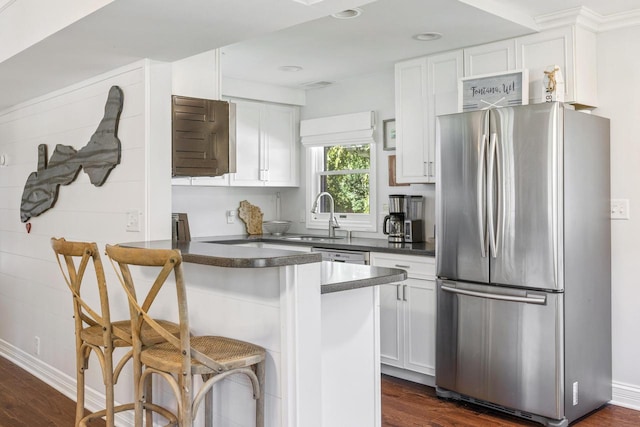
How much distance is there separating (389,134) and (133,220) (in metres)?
2.42

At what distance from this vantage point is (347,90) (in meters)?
5.28

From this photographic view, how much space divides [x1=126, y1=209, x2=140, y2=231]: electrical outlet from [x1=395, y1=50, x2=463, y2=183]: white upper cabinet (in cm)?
203

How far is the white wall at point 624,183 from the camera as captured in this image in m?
3.56

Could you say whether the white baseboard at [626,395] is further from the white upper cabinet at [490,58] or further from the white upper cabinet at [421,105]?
the white upper cabinet at [490,58]

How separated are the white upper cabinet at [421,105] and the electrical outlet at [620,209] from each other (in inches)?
44.9

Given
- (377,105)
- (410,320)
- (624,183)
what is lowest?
(410,320)

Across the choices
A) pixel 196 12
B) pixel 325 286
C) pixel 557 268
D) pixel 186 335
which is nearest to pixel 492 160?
pixel 557 268

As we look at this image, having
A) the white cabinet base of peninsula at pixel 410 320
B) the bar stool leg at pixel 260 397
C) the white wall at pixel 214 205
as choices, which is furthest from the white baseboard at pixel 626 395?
the white wall at pixel 214 205

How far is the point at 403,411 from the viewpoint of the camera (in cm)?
354

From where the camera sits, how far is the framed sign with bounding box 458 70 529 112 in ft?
11.8

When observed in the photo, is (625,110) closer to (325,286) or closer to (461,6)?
(461,6)

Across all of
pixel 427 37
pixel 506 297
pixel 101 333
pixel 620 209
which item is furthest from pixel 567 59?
pixel 101 333

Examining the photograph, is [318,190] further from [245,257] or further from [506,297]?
[245,257]

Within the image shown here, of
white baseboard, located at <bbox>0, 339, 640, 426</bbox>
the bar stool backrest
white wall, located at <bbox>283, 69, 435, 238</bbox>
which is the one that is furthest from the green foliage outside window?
the bar stool backrest
